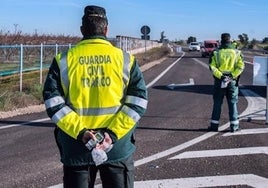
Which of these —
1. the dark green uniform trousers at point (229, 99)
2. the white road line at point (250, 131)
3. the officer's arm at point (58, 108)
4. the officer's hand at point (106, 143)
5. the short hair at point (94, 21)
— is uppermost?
the short hair at point (94, 21)

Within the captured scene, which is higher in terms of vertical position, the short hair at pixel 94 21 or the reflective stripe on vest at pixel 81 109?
the short hair at pixel 94 21

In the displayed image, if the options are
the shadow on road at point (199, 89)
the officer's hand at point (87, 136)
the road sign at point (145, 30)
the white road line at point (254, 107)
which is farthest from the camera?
the road sign at point (145, 30)

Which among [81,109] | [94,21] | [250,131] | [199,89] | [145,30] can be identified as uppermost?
[145,30]

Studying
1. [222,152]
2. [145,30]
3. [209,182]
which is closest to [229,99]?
[222,152]

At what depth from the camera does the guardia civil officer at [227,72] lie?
375 inches

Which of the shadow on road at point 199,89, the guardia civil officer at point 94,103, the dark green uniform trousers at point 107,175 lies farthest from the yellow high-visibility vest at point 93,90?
the shadow on road at point 199,89

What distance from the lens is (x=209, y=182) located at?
617 cm

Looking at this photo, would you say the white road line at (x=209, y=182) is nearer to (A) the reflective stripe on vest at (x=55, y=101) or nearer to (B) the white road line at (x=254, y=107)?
(A) the reflective stripe on vest at (x=55, y=101)

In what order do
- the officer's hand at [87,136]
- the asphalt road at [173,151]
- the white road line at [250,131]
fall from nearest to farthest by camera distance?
the officer's hand at [87,136] < the asphalt road at [173,151] < the white road line at [250,131]

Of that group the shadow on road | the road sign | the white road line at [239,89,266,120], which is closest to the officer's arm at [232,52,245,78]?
the white road line at [239,89,266,120]

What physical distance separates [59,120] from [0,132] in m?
6.39

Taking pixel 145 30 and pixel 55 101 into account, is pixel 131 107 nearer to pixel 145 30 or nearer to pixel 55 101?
pixel 55 101

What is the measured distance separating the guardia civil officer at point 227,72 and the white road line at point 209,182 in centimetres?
323

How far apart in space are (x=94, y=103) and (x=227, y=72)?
21.3ft
